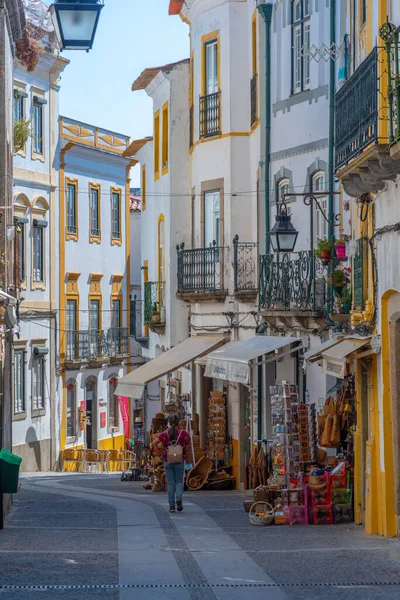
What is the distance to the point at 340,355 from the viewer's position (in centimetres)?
1595

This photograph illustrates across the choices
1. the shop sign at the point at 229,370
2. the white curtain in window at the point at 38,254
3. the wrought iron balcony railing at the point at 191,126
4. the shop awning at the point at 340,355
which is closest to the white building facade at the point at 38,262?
the white curtain in window at the point at 38,254

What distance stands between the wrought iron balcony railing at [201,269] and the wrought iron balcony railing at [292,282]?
11.3 feet

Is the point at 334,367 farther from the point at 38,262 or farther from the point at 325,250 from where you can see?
the point at 38,262

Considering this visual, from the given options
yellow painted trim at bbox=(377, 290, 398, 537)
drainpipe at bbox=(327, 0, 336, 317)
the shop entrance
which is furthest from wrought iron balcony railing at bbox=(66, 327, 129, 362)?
yellow painted trim at bbox=(377, 290, 398, 537)

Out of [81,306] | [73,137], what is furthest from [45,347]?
[73,137]

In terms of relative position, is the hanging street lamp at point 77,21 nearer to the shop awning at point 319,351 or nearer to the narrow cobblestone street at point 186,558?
the narrow cobblestone street at point 186,558

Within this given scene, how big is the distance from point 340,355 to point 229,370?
6670mm

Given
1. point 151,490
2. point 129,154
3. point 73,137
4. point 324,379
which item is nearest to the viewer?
point 324,379

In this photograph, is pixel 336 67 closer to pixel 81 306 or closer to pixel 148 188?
pixel 148 188

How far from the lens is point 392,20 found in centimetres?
1452

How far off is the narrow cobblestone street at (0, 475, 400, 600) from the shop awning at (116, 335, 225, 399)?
649 cm

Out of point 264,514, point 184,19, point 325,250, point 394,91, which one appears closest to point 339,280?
point 325,250

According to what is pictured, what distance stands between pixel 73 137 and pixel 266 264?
24.0 metres

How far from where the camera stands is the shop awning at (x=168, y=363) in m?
26.4
